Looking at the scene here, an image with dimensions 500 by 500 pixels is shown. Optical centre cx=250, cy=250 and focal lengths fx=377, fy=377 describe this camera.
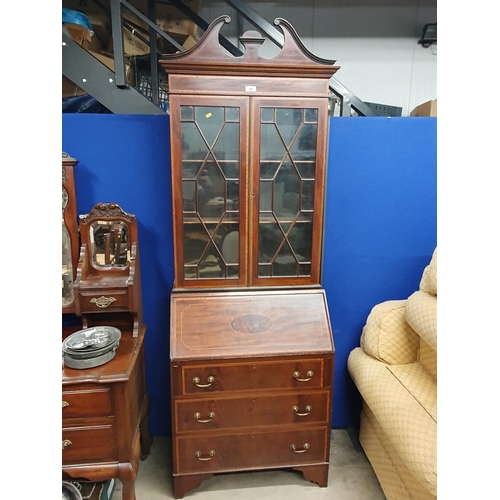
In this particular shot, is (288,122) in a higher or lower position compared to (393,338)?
higher

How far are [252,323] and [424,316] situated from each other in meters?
0.79

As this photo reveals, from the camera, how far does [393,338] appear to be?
1.97m

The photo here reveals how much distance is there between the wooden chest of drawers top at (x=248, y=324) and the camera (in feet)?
5.56

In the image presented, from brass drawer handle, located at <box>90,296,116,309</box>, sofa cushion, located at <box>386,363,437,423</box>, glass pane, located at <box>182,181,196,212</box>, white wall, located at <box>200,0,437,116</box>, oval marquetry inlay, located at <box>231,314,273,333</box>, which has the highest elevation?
white wall, located at <box>200,0,437,116</box>

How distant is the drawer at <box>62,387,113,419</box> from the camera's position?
1495 mm

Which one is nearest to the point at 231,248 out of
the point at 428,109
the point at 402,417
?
the point at 402,417

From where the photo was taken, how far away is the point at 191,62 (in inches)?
62.7

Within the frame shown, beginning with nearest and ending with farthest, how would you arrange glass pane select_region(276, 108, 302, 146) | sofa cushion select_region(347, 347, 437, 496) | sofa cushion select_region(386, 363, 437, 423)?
sofa cushion select_region(347, 347, 437, 496) < sofa cushion select_region(386, 363, 437, 423) < glass pane select_region(276, 108, 302, 146)

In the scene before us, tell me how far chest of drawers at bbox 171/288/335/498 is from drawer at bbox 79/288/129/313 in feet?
0.78

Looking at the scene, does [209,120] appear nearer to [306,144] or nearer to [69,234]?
[306,144]

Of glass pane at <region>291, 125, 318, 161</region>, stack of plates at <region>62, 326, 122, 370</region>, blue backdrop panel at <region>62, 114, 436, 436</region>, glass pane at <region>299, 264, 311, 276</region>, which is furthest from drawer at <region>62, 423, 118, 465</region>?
glass pane at <region>291, 125, 318, 161</region>

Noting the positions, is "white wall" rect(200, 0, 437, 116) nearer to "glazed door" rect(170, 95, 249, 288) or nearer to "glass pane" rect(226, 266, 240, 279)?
"glazed door" rect(170, 95, 249, 288)

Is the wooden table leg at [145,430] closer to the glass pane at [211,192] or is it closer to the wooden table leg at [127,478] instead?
the wooden table leg at [127,478]

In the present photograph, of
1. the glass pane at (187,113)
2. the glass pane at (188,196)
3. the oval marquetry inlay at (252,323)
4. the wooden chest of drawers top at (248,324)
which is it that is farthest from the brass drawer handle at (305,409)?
the glass pane at (187,113)
